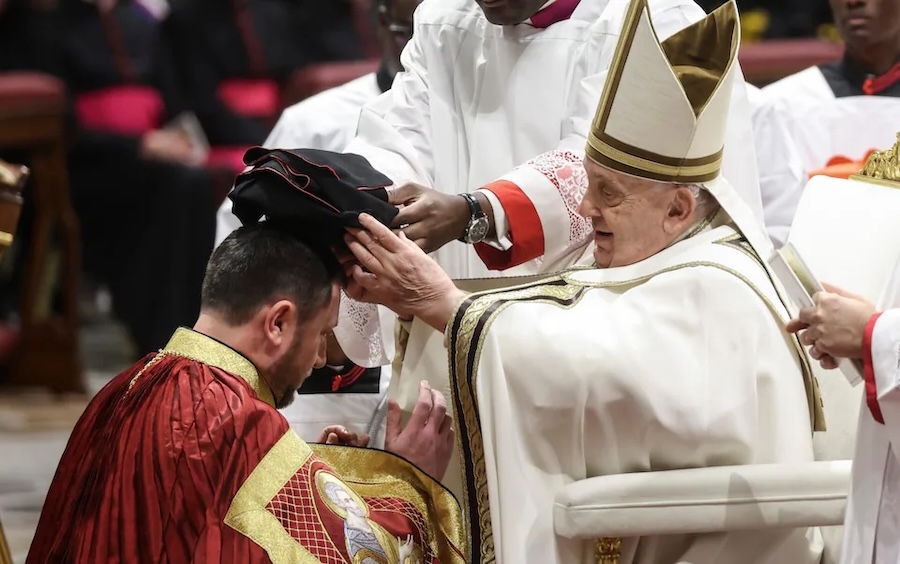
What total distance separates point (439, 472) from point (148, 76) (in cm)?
543

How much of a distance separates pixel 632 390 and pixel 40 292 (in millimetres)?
5099

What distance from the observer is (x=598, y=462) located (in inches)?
128

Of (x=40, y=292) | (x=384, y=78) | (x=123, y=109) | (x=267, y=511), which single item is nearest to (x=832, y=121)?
(x=384, y=78)

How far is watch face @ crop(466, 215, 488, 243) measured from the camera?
3.51 meters

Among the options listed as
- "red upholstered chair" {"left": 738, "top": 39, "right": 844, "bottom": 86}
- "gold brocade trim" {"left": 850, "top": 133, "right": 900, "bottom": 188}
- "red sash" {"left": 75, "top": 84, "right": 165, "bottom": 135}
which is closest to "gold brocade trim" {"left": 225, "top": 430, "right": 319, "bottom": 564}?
"gold brocade trim" {"left": 850, "top": 133, "right": 900, "bottom": 188}

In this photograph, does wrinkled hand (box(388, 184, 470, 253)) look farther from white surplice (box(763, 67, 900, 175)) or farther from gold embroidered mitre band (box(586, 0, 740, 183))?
white surplice (box(763, 67, 900, 175))

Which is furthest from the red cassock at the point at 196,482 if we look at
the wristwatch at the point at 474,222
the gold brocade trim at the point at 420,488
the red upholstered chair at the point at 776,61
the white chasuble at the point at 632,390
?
the red upholstered chair at the point at 776,61

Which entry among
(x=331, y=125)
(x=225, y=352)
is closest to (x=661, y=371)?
(x=225, y=352)

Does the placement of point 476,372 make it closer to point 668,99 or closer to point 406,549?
point 406,549

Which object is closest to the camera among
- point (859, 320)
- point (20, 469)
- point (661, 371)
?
point (859, 320)

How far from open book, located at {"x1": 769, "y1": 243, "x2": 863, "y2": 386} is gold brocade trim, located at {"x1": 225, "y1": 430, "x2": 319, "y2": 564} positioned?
0.93 metres

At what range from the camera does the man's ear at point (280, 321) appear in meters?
3.09

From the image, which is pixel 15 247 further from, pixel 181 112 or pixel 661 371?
pixel 661 371

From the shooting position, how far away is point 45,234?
7.61 meters
